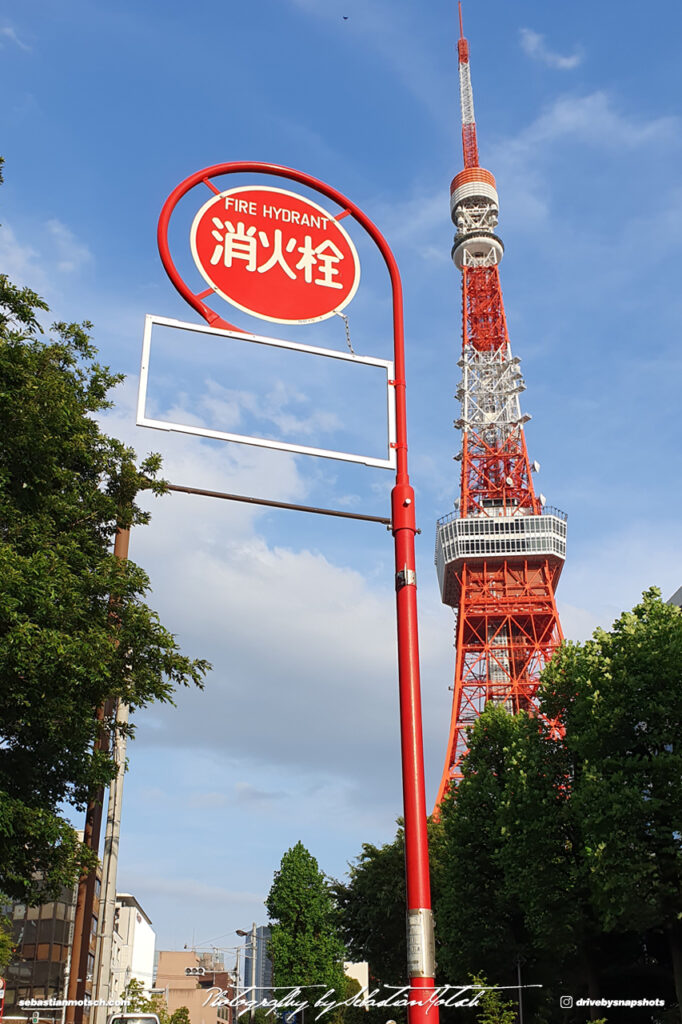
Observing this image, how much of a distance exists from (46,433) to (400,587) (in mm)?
12161

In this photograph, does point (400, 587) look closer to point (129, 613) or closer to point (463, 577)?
point (129, 613)

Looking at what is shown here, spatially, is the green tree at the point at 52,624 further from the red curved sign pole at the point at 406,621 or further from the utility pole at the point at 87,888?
the red curved sign pole at the point at 406,621

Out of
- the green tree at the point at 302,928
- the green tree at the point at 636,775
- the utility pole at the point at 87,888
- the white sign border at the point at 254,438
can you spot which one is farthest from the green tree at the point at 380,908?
the white sign border at the point at 254,438

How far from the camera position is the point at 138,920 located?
117m

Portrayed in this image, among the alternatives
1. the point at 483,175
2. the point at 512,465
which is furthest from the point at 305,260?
the point at 483,175

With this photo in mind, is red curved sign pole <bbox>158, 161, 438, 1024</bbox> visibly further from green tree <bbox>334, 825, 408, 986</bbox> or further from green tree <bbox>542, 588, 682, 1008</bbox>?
green tree <bbox>334, 825, 408, 986</bbox>

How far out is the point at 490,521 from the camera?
295 feet

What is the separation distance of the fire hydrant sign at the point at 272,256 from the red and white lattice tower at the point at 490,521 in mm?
66111

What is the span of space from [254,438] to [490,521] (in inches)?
3221

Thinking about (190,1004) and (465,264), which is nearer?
(190,1004)

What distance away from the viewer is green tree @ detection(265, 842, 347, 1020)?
55938 millimetres

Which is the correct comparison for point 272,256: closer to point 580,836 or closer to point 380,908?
point 580,836

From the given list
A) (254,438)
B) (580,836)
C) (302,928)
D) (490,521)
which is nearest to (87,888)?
(254,438)

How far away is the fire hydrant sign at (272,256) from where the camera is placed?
32.5ft
